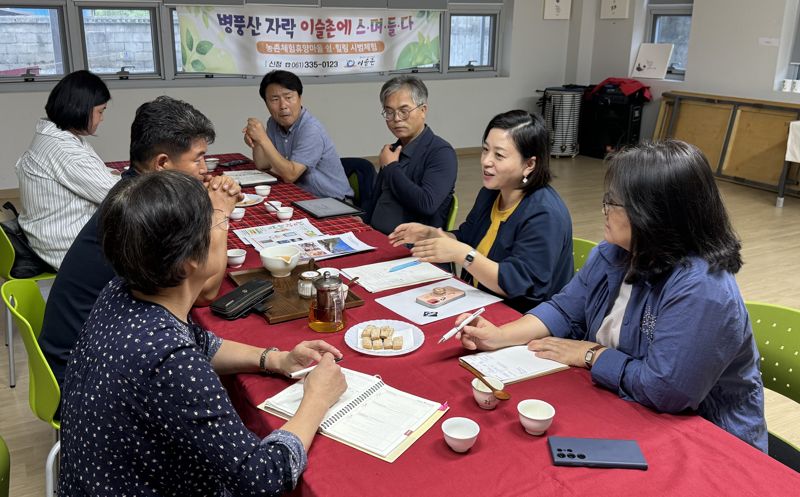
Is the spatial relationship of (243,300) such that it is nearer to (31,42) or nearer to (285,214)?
(285,214)

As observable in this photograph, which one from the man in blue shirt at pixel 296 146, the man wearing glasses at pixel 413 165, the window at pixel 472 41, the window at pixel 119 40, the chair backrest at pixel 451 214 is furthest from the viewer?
the window at pixel 472 41

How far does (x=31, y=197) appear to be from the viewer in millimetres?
3006

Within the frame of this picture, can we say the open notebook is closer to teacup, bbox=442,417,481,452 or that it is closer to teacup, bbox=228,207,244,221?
teacup, bbox=442,417,481,452

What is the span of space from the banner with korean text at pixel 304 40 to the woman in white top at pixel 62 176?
12.0 feet

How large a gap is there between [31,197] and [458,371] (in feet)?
7.67

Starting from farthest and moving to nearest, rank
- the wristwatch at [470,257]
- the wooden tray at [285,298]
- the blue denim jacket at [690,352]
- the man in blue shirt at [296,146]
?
the man in blue shirt at [296,146], the wristwatch at [470,257], the wooden tray at [285,298], the blue denim jacket at [690,352]

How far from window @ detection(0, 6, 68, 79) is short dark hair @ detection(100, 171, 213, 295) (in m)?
5.62

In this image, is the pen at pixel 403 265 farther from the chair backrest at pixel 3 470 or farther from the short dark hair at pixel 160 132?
the chair backrest at pixel 3 470

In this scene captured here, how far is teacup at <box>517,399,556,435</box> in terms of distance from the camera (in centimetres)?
131

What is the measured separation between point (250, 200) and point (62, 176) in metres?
0.82

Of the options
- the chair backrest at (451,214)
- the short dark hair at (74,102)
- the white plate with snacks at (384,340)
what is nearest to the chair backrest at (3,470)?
the white plate with snacks at (384,340)

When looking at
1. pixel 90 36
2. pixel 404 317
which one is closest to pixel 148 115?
pixel 404 317

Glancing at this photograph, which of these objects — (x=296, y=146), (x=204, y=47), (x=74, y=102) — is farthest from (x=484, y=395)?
(x=204, y=47)

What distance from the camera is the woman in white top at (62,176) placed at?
2961 millimetres
